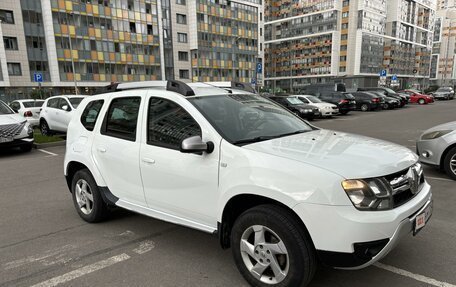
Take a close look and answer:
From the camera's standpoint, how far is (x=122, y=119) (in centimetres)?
392

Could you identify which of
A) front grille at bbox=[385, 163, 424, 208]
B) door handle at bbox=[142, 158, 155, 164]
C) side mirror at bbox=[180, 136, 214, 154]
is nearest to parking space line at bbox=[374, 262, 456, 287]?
front grille at bbox=[385, 163, 424, 208]

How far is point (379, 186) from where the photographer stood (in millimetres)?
2504

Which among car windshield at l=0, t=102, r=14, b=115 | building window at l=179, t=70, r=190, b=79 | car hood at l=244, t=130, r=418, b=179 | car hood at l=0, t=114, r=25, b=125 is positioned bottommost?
car hood at l=0, t=114, r=25, b=125

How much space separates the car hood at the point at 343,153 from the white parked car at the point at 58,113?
10702 mm

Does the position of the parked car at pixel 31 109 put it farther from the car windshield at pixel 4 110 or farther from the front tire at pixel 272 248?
the front tire at pixel 272 248

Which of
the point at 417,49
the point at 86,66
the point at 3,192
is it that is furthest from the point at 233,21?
the point at 417,49

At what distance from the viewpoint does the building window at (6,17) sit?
39.8m

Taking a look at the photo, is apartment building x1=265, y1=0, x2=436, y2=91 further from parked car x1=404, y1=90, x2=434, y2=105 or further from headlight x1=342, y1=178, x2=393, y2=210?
headlight x1=342, y1=178, x2=393, y2=210

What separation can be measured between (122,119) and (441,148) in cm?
534

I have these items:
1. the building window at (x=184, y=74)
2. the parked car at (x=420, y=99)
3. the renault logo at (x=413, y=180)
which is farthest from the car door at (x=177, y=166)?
the building window at (x=184, y=74)

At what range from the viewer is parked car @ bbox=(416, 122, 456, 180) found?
588 cm

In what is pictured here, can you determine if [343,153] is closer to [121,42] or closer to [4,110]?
[4,110]

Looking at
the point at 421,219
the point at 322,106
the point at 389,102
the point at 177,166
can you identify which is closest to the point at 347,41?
the point at 389,102

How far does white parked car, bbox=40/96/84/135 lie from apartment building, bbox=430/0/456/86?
12938cm
